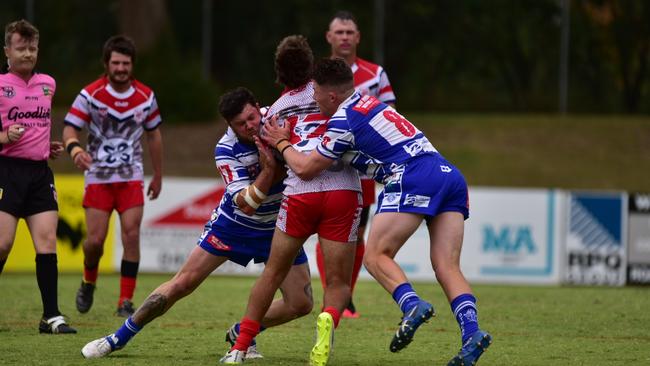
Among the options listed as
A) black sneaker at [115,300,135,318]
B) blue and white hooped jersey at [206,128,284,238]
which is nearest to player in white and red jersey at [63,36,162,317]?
black sneaker at [115,300,135,318]

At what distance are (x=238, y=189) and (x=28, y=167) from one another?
2099mm

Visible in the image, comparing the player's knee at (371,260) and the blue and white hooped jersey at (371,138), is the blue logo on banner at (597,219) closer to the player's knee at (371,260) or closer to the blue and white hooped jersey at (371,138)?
the blue and white hooped jersey at (371,138)

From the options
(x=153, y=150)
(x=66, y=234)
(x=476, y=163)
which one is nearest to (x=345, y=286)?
(x=153, y=150)

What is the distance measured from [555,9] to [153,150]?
17325 mm

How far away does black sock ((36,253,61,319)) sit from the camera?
799 cm

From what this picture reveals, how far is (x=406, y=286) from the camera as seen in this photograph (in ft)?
20.5

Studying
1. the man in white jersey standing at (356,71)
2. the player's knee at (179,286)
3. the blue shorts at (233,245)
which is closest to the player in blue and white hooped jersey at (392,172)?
the blue shorts at (233,245)

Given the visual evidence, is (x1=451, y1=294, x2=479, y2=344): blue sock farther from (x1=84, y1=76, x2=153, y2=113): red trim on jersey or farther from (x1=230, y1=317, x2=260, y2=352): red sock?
(x1=84, y1=76, x2=153, y2=113): red trim on jersey

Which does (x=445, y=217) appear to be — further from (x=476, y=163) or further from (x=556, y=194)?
(x=476, y=163)

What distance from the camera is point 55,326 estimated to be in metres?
7.91

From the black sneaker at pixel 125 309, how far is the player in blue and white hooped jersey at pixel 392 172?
330cm

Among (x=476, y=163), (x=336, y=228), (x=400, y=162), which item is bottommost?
(x=476, y=163)

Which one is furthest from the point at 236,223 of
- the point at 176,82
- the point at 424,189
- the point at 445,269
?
the point at 176,82

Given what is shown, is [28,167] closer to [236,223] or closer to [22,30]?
[22,30]
